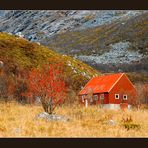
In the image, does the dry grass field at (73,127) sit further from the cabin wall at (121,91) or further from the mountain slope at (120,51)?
the mountain slope at (120,51)

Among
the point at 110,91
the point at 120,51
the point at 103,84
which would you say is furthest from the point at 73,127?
the point at 120,51

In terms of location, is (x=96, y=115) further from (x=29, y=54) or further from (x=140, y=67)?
(x=140, y=67)

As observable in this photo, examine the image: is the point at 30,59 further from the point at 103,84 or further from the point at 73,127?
the point at 73,127

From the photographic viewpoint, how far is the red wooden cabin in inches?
2098

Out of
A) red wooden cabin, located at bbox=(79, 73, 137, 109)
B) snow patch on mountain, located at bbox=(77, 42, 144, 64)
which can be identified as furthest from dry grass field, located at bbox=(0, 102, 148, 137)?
snow patch on mountain, located at bbox=(77, 42, 144, 64)

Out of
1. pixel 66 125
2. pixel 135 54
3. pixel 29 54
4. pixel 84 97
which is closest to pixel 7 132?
pixel 66 125

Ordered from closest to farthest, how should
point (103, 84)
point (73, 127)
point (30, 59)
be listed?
point (73, 127), point (103, 84), point (30, 59)

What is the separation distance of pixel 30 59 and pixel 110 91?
1701 cm

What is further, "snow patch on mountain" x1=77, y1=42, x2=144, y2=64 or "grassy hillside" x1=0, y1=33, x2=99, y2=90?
"snow patch on mountain" x1=77, y1=42, x2=144, y2=64

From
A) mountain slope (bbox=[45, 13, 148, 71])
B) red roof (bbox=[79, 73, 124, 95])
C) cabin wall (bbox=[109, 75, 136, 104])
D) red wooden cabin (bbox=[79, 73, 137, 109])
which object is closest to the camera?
red wooden cabin (bbox=[79, 73, 137, 109])

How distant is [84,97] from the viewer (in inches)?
2104

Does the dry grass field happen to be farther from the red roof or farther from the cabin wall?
the red roof

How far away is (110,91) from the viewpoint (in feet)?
175

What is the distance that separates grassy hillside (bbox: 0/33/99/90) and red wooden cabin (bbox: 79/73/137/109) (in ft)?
13.5
